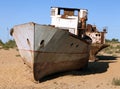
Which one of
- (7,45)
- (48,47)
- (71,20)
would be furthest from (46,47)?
(7,45)

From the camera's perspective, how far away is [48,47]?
1545cm

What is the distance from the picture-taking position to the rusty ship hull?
15039 millimetres

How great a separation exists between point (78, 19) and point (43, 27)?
508cm

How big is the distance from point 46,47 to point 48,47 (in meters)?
0.11

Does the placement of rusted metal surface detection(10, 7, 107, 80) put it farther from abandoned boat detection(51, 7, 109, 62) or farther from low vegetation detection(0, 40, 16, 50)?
low vegetation detection(0, 40, 16, 50)

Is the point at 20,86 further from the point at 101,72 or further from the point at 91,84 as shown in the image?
the point at 101,72

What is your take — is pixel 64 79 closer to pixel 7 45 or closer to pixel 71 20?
pixel 71 20

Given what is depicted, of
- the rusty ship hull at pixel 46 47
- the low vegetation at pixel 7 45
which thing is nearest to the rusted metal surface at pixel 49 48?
the rusty ship hull at pixel 46 47

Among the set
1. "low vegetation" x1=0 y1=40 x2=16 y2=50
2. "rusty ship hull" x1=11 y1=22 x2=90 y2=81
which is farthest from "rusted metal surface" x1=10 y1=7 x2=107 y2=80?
"low vegetation" x1=0 y1=40 x2=16 y2=50

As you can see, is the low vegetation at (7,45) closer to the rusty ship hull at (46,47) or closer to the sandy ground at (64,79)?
the sandy ground at (64,79)

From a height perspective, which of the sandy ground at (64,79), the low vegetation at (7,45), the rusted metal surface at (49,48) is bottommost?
the low vegetation at (7,45)

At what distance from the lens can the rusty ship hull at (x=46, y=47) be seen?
1504 centimetres

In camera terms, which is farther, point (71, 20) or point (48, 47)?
point (71, 20)

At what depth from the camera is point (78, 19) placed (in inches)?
780
